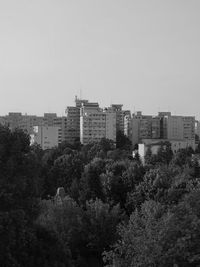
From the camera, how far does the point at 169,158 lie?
2606 inches

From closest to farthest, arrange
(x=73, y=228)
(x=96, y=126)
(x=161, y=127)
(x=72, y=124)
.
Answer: (x=73, y=228)
(x=96, y=126)
(x=72, y=124)
(x=161, y=127)

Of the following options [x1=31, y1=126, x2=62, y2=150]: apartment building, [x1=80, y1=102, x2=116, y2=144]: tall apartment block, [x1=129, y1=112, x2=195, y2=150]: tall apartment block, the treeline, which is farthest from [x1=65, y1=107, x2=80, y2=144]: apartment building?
the treeline

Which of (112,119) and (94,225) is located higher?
(112,119)

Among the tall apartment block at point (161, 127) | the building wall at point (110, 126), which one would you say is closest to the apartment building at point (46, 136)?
the building wall at point (110, 126)

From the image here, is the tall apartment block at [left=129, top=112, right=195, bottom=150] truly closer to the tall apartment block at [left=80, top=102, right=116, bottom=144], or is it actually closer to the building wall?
the building wall

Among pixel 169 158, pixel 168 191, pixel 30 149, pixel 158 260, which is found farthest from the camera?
pixel 169 158

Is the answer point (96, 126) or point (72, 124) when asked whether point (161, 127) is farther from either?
point (72, 124)

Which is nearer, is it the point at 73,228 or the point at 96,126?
the point at 73,228

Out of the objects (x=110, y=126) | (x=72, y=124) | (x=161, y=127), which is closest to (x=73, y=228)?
(x=110, y=126)

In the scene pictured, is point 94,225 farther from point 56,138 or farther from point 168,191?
point 56,138

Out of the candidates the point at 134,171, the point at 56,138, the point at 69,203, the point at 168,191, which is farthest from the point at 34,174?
the point at 56,138

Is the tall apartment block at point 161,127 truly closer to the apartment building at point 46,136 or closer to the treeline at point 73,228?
the apartment building at point 46,136

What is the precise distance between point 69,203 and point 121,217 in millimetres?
3329

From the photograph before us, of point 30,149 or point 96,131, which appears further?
point 96,131
